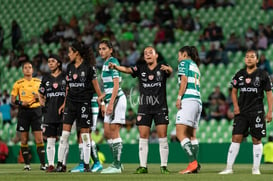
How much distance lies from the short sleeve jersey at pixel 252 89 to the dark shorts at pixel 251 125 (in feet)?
0.35

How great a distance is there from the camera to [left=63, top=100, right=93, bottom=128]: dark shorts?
1474cm

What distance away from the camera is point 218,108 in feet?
82.2

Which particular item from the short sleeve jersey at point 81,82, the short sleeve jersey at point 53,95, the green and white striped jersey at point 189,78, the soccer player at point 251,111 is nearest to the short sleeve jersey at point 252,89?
the soccer player at point 251,111

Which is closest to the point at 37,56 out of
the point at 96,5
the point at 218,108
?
the point at 96,5

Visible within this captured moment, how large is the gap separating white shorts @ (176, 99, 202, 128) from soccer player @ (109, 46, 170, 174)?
25 cm

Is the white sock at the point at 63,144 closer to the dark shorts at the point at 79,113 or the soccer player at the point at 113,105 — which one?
the dark shorts at the point at 79,113

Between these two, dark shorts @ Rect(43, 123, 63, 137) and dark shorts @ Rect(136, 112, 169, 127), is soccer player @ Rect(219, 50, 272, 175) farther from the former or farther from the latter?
dark shorts @ Rect(43, 123, 63, 137)

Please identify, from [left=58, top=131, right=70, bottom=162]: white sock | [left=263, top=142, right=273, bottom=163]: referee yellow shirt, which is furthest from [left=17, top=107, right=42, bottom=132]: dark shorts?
[left=263, top=142, right=273, bottom=163]: referee yellow shirt

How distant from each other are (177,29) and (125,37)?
1918 mm

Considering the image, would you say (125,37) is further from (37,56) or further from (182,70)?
(182,70)

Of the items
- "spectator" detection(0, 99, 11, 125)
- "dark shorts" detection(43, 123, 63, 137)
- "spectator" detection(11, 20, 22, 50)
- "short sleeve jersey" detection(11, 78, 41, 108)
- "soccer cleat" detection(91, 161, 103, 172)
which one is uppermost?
"spectator" detection(11, 20, 22, 50)

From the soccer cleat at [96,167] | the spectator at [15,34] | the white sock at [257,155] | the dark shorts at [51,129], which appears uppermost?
the spectator at [15,34]

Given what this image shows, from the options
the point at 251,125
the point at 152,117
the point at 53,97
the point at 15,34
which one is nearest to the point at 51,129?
the point at 53,97

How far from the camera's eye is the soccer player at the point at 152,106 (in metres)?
14.3
